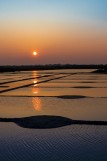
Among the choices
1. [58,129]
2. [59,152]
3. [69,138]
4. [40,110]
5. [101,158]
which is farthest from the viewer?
[40,110]

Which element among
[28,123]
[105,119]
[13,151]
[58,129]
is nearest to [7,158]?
[13,151]

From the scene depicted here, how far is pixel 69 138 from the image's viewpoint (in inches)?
239

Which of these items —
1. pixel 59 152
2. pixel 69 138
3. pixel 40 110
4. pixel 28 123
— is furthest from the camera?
pixel 40 110

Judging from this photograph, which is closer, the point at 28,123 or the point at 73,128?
the point at 73,128

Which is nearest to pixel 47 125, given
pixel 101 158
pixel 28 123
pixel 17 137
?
pixel 28 123

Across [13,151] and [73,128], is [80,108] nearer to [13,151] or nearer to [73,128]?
[73,128]

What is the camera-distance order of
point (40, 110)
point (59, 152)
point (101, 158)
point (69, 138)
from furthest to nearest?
point (40, 110)
point (69, 138)
point (59, 152)
point (101, 158)

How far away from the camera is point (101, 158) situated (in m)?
4.82

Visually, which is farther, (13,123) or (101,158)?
(13,123)

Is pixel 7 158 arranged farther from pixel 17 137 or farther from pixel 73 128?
pixel 73 128

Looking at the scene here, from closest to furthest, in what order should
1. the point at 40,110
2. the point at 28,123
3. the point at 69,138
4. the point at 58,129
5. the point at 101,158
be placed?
the point at 101,158 → the point at 69,138 → the point at 58,129 → the point at 28,123 → the point at 40,110

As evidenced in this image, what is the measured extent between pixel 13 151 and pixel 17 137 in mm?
925

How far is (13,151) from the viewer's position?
5246 mm

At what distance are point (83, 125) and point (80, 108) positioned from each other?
2.46 meters
